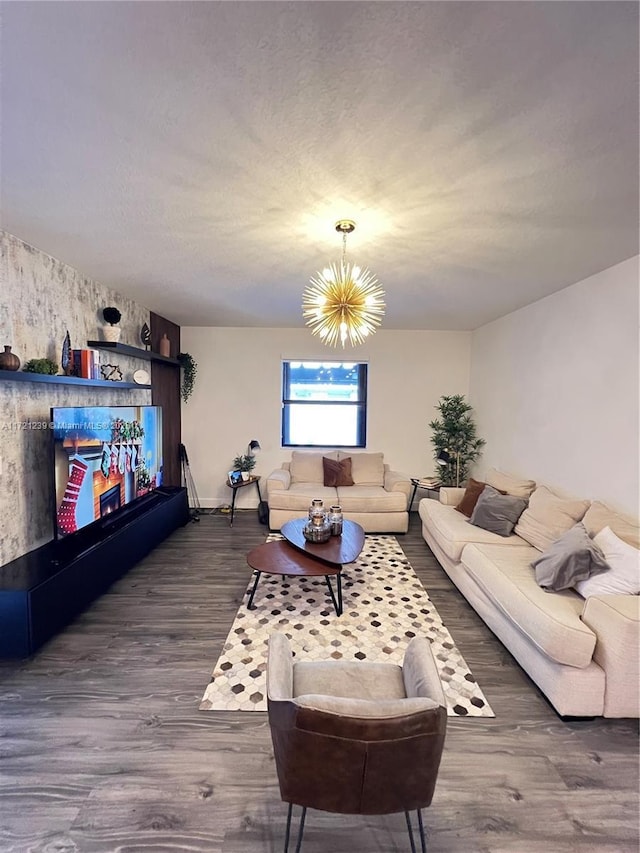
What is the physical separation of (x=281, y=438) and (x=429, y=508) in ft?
8.03

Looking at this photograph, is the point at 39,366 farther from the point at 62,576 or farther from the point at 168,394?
the point at 168,394

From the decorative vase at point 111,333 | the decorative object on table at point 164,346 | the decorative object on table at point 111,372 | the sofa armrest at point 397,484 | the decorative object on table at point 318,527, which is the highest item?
the decorative object on table at point 164,346

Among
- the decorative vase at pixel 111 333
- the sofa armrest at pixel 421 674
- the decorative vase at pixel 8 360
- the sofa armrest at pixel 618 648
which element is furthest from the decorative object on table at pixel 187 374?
the sofa armrest at pixel 618 648

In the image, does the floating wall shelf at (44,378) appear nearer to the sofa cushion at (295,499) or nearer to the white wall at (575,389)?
the sofa cushion at (295,499)

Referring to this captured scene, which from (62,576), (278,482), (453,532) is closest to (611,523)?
(453,532)

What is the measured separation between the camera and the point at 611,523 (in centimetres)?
241

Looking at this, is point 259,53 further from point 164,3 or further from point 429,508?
point 429,508

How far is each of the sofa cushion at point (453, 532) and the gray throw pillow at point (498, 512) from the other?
60 millimetres

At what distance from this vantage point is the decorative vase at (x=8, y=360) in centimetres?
221

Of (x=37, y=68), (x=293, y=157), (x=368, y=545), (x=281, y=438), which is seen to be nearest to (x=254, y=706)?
(x=368, y=545)

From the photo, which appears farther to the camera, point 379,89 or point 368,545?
point 368,545

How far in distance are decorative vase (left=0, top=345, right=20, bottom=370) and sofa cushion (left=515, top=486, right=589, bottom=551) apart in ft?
12.7

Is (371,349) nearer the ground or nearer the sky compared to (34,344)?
nearer the sky

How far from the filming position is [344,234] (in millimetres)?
2217
